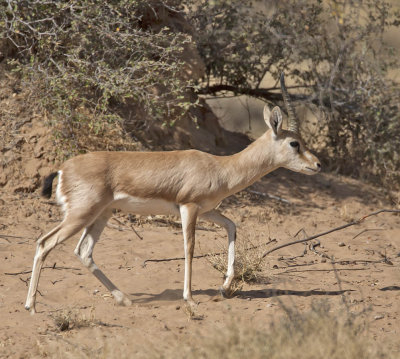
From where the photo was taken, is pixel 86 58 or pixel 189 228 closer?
pixel 189 228

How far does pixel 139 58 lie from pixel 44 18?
1781 mm

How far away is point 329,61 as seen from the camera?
13680 mm

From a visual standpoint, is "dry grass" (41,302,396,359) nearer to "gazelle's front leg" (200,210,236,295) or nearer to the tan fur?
the tan fur

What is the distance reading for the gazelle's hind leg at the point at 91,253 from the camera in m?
7.33

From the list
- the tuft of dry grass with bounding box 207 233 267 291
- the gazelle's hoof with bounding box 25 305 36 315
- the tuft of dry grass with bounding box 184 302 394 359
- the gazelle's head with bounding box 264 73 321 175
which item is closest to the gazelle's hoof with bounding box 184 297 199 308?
the tuft of dry grass with bounding box 207 233 267 291

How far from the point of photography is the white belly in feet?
24.0

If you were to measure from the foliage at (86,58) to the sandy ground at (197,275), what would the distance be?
66.4 inches

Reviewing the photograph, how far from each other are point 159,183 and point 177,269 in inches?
66.8

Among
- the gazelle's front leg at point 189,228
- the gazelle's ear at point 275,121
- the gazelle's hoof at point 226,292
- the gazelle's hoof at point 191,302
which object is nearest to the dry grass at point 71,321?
the gazelle's hoof at point 191,302

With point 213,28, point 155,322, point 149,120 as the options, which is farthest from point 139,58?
point 155,322

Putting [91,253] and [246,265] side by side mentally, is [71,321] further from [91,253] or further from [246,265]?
[246,265]

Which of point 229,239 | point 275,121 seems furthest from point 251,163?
point 229,239

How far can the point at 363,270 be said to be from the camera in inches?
346

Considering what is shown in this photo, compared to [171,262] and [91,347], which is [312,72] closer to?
[171,262]
